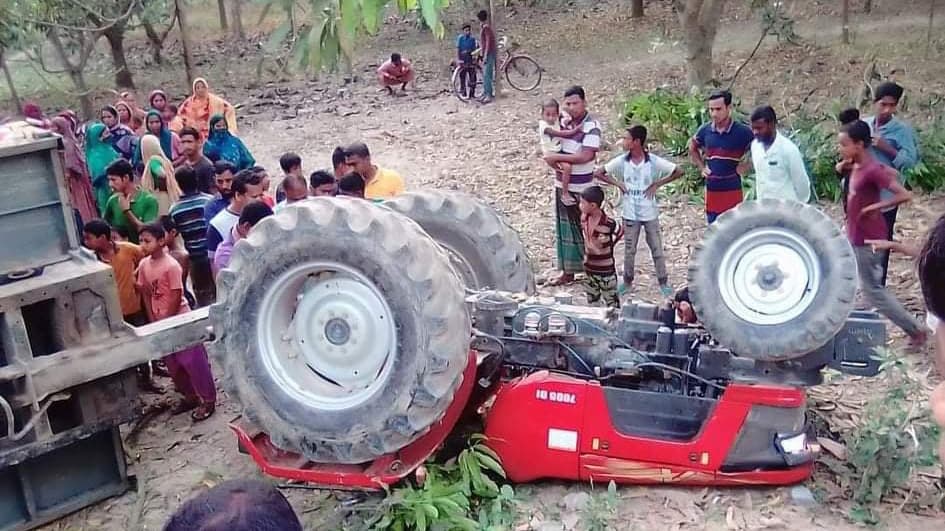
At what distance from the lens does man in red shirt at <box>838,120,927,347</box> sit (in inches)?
229

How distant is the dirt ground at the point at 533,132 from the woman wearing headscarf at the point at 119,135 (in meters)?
3.09

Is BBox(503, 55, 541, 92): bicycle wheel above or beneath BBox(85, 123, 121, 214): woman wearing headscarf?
above

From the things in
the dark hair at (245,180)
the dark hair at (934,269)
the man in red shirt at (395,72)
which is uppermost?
the man in red shirt at (395,72)

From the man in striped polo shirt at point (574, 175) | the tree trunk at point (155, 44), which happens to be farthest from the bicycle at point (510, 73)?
the man in striped polo shirt at point (574, 175)

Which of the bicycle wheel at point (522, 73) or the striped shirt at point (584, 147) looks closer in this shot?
the striped shirt at point (584, 147)

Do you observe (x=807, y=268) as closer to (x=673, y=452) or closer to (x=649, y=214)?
(x=673, y=452)

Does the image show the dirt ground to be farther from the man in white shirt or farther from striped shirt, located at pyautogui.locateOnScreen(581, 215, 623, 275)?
the man in white shirt

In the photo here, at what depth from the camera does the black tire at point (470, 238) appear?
525 cm

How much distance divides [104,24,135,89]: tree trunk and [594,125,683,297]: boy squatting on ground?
509 inches

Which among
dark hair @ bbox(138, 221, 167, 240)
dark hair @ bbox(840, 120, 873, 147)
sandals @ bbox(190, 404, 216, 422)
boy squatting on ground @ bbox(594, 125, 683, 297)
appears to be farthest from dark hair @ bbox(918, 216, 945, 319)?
boy squatting on ground @ bbox(594, 125, 683, 297)

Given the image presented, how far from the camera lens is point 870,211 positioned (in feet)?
19.3

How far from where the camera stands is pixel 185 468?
5484 millimetres

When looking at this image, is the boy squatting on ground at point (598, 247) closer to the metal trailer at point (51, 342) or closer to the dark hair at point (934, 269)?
the metal trailer at point (51, 342)

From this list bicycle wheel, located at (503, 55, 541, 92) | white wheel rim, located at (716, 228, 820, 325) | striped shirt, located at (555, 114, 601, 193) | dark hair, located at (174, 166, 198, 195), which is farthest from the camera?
bicycle wheel, located at (503, 55, 541, 92)
